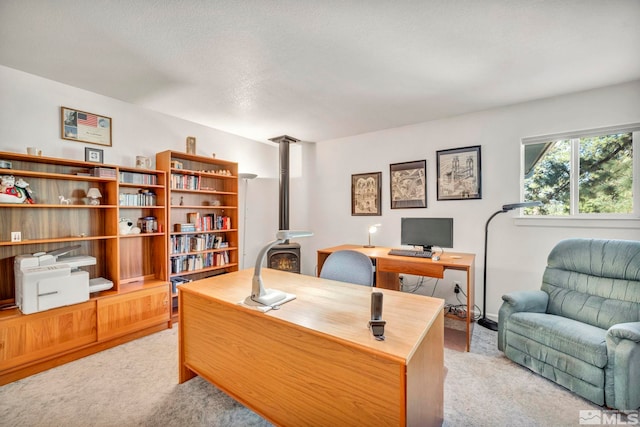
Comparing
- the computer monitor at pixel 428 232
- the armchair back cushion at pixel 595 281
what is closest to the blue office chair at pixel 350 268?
the computer monitor at pixel 428 232

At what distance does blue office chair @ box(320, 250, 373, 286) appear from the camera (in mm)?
1992

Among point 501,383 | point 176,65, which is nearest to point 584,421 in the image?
point 501,383

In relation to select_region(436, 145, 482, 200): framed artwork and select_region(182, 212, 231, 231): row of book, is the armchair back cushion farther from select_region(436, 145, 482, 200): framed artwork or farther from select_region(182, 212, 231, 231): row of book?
select_region(182, 212, 231, 231): row of book

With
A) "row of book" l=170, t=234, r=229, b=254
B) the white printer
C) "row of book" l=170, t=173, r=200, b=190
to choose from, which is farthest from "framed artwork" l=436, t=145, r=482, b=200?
the white printer

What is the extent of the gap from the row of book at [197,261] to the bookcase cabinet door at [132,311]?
0.33 metres

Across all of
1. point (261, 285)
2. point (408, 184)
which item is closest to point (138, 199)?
point (261, 285)

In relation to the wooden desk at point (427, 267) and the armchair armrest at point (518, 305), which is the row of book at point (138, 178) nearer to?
the wooden desk at point (427, 267)

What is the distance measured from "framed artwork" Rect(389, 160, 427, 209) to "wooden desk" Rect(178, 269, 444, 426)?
86.2 inches

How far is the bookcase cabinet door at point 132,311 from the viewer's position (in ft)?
7.79

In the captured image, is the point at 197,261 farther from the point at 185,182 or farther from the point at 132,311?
the point at 185,182

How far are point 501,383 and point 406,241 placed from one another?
165 centimetres

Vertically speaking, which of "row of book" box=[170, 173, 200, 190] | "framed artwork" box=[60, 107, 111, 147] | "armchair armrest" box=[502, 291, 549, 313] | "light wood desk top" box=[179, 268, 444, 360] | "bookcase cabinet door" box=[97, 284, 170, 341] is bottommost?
"bookcase cabinet door" box=[97, 284, 170, 341]

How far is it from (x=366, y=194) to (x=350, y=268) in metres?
2.14

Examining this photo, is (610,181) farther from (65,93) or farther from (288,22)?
(65,93)
